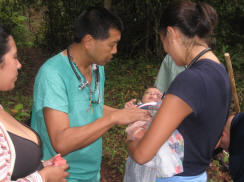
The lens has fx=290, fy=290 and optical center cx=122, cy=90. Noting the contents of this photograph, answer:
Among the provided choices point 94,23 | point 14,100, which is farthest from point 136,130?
point 14,100

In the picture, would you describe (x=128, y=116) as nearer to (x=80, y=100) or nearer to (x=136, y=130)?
(x=136, y=130)

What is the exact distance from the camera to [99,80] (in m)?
2.39

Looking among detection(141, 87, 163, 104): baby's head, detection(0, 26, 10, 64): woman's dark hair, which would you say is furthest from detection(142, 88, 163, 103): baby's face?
detection(0, 26, 10, 64): woman's dark hair

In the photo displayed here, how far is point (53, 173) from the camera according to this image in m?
1.70

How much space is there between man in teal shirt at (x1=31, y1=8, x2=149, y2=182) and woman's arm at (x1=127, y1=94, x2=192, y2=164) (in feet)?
1.29

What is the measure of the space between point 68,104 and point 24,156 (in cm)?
57

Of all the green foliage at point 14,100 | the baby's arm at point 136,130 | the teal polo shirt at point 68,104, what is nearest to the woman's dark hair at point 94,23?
the teal polo shirt at point 68,104

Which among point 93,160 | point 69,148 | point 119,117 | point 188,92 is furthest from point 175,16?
point 93,160

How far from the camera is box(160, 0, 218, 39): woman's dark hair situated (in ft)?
5.34

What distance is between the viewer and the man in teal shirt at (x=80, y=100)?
6.17ft

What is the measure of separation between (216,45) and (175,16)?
7.07 metres

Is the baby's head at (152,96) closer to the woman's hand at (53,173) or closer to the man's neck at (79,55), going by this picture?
the man's neck at (79,55)

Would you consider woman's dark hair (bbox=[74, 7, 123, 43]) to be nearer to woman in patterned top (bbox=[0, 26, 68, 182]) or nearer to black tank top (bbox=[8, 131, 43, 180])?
woman in patterned top (bbox=[0, 26, 68, 182])

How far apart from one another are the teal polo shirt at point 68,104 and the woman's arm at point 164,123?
663mm
